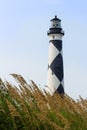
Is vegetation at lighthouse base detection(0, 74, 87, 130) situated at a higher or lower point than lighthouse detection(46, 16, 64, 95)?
lower

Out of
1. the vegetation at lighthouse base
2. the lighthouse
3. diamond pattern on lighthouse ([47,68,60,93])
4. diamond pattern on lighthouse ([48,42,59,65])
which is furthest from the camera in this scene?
diamond pattern on lighthouse ([48,42,59,65])

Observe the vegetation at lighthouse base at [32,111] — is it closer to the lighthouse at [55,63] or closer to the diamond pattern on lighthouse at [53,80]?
the lighthouse at [55,63]

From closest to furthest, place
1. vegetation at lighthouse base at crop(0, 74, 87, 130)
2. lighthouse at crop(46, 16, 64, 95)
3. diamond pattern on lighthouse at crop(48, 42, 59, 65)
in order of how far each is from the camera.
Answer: vegetation at lighthouse base at crop(0, 74, 87, 130), lighthouse at crop(46, 16, 64, 95), diamond pattern on lighthouse at crop(48, 42, 59, 65)

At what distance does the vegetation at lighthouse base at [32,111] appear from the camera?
3.77 meters

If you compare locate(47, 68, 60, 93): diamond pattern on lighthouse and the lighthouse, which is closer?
locate(47, 68, 60, 93): diamond pattern on lighthouse

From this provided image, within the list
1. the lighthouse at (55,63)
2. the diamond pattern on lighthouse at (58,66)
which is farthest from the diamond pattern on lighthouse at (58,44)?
the diamond pattern on lighthouse at (58,66)

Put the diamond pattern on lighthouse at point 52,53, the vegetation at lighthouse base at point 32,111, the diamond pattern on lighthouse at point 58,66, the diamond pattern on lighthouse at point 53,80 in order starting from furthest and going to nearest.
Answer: the diamond pattern on lighthouse at point 52,53 < the diamond pattern on lighthouse at point 58,66 < the diamond pattern on lighthouse at point 53,80 < the vegetation at lighthouse base at point 32,111

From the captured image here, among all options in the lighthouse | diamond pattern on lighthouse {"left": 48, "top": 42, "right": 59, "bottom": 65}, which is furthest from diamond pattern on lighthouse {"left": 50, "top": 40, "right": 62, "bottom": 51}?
diamond pattern on lighthouse {"left": 48, "top": 42, "right": 59, "bottom": 65}

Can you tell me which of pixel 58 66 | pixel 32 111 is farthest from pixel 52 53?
pixel 32 111

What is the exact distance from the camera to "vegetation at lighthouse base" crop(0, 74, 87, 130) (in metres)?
3.77

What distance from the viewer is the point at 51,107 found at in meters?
4.31

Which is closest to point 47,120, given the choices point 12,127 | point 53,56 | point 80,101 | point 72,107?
point 12,127

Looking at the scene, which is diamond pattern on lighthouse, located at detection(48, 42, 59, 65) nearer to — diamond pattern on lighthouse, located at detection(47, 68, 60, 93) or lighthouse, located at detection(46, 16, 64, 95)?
lighthouse, located at detection(46, 16, 64, 95)

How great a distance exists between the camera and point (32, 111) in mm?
3973
